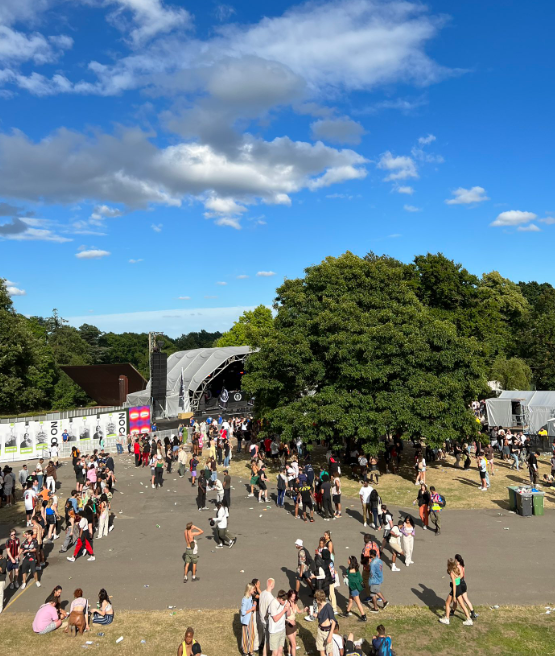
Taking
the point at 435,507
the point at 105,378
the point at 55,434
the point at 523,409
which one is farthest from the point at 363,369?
the point at 105,378

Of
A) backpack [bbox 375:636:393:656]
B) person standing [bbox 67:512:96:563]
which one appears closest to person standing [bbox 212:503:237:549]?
person standing [bbox 67:512:96:563]

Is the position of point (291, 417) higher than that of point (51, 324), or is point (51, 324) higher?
point (51, 324)

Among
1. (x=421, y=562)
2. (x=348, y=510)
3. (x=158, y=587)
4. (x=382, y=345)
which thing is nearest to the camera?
(x=158, y=587)

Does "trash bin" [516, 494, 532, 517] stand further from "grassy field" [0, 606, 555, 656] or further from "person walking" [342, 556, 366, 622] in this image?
"person walking" [342, 556, 366, 622]

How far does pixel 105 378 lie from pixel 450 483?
4269 centimetres

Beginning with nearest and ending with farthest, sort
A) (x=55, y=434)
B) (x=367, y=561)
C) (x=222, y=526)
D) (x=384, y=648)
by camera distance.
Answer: (x=384, y=648)
(x=367, y=561)
(x=222, y=526)
(x=55, y=434)

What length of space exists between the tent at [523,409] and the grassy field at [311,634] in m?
19.4

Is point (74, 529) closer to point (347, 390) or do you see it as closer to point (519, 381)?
point (347, 390)

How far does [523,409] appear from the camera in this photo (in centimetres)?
2830

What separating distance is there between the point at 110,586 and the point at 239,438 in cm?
1563

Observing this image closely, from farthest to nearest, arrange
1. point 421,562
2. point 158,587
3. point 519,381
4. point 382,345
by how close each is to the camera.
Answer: point 519,381
point 382,345
point 421,562
point 158,587

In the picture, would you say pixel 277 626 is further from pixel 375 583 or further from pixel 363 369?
pixel 363 369

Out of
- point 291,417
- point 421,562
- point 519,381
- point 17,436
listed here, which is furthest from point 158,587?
point 519,381

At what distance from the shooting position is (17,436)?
87.6ft
